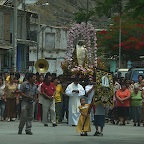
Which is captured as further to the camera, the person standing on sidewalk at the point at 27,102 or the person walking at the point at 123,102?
→ the person walking at the point at 123,102

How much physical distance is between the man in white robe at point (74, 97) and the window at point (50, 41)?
198ft

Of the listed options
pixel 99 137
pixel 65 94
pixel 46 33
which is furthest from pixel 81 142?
pixel 46 33

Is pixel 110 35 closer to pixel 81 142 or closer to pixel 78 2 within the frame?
pixel 81 142

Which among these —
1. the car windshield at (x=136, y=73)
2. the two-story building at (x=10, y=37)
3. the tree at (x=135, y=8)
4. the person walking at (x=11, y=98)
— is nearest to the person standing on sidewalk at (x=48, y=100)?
the person walking at (x=11, y=98)

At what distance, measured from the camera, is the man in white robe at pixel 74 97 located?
27.1 m

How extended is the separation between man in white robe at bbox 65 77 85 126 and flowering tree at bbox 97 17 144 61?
119 feet

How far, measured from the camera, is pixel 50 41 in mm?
88375

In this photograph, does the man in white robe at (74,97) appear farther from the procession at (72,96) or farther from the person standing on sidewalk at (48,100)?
the person standing on sidewalk at (48,100)

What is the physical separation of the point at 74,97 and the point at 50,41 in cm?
6120

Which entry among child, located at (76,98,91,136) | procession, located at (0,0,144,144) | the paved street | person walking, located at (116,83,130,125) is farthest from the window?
child, located at (76,98,91,136)

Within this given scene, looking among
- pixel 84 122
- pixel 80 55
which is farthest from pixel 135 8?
pixel 80 55

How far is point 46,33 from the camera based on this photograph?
8806 cm

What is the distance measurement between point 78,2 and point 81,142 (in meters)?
121

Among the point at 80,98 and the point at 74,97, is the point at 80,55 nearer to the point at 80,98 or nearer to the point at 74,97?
the point at 74,97
